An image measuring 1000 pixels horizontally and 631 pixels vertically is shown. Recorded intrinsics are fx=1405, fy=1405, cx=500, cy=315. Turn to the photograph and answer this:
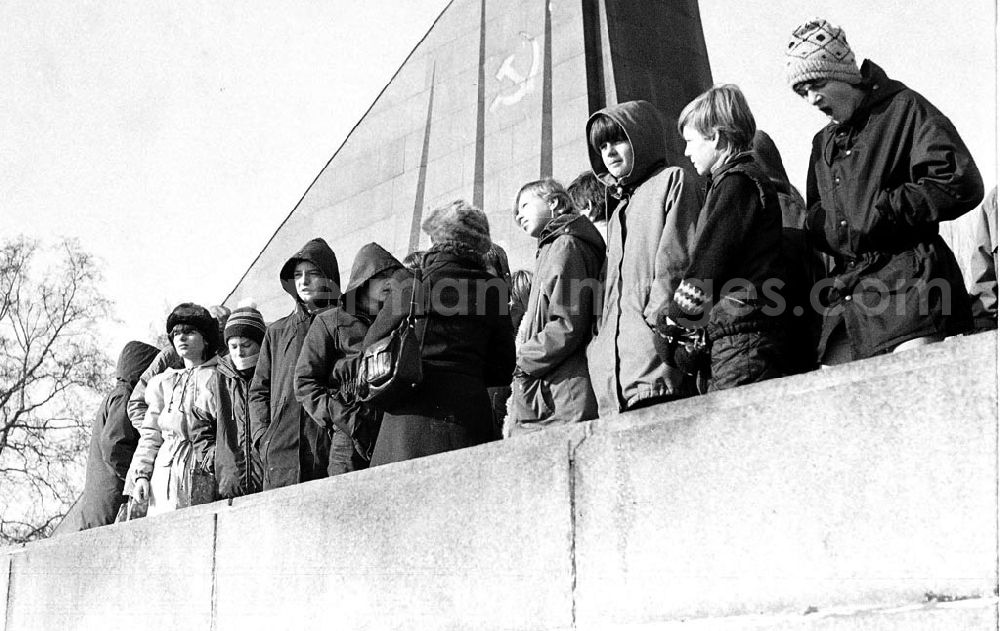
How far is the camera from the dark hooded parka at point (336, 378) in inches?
233

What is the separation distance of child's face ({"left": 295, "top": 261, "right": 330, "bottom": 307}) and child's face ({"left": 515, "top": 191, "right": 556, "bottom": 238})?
1362 millimetres

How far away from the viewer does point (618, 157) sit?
494cm

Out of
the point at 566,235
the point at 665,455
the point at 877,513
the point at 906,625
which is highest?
the point at 566,235

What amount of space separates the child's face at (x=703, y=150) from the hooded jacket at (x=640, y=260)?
13 centimetres

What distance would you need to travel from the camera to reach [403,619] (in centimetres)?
513

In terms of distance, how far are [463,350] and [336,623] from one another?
118 centimetres

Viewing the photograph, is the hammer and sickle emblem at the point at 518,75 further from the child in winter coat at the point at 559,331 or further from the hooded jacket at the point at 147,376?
the child in winter coat at the point at 559,331

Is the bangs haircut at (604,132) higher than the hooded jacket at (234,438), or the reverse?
the bangs haircut at (604,132)

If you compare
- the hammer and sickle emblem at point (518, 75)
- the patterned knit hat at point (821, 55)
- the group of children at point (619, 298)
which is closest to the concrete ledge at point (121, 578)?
the group of children at point (619, 298)

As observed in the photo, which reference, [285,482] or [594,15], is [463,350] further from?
[594,15]

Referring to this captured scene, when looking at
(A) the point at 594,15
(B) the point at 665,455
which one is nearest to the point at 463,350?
(B) the point at 665,455

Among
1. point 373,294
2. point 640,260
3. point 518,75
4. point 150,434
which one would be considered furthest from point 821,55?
point 518,75

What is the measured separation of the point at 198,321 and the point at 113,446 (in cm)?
150

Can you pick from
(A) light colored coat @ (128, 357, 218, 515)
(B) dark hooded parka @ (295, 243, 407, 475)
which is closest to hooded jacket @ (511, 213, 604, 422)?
(B) dark hooded parka @ (295, 243, 407, 475)
